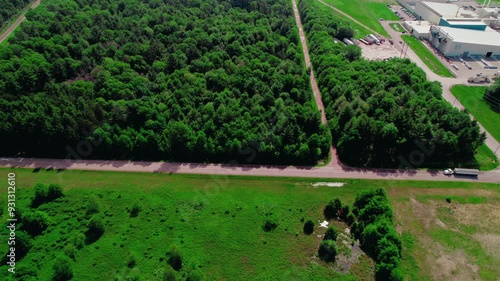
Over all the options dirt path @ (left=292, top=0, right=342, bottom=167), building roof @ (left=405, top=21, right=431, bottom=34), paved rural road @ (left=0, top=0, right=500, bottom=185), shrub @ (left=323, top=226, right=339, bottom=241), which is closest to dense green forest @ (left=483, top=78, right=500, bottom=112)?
paved rural road @ (left=0, top=0, right=500, bottom=185)

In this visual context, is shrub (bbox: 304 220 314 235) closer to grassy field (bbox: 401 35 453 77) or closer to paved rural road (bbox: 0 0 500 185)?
paved rural road (bbox: 0 0 500 185)

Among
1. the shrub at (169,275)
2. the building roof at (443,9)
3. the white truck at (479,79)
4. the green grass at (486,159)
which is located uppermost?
the building roof at (443,9)

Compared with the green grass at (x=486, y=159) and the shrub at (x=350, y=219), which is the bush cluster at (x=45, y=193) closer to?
the shrub at (x=350, y=219)

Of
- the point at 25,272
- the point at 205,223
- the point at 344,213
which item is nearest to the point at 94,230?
the point at 25,272

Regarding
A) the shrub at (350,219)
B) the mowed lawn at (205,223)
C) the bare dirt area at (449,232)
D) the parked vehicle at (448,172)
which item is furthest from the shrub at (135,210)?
the parked vehicle at (448,172)

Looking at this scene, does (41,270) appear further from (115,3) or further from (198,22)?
(115,3)

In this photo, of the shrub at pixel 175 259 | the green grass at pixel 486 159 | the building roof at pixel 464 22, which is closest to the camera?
the shrub at pixel 175 259

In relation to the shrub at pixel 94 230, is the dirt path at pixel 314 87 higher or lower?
higher
